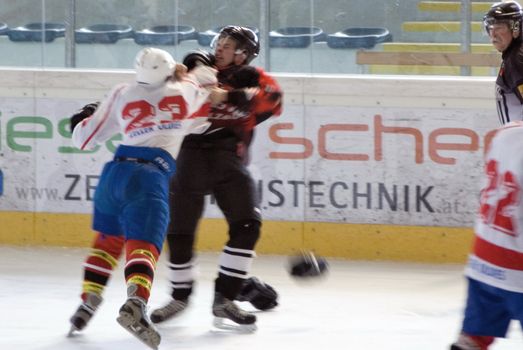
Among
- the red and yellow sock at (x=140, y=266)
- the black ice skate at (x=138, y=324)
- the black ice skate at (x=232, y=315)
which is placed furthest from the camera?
the black ice skate at (x=232, y=315)

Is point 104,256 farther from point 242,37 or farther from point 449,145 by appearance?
point 449,145

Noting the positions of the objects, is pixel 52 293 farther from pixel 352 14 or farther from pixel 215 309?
pixel 352 14

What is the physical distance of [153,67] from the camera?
15.2 feet

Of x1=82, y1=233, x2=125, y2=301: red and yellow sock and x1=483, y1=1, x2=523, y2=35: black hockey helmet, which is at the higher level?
x1=483, y1=1, x2=523, y2=35: black hockey helmet

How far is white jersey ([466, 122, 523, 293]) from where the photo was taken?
344cm

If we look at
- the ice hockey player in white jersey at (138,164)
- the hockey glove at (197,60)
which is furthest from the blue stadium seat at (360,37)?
the ice hockey player in white jersey at (138,164)

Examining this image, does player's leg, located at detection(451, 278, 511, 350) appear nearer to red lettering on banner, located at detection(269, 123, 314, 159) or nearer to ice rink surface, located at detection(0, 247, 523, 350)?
ice rink surface, located at detection(0, 247, 523, 350)

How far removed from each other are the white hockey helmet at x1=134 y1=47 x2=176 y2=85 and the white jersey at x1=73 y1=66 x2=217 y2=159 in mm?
28

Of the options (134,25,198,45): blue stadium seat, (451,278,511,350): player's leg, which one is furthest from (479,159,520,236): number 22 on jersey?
(134,25,198,45): blue stadium seat

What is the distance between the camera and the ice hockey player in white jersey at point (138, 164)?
4.52 meters

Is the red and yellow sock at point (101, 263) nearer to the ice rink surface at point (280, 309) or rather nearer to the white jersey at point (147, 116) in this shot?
the ice rink surface at point (280, 309)

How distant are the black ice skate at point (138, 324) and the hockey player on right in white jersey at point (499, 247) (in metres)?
1.13

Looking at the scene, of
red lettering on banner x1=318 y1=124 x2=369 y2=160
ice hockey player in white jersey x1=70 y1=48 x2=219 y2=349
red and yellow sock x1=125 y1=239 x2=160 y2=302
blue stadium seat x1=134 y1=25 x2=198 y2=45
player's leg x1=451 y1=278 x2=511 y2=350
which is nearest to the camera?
player's leg x1=451 y1=278 x2=511 y2=350

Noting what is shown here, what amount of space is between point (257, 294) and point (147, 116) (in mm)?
1197
